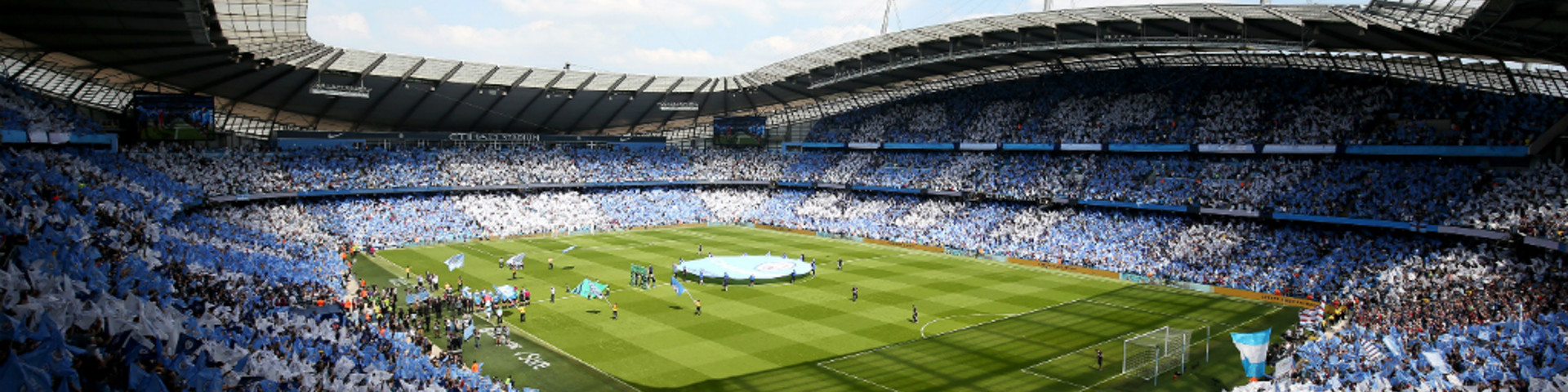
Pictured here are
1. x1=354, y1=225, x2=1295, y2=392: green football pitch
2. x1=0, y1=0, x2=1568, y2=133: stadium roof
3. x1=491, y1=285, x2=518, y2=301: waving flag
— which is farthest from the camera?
x1=491, y1=285, x2=518, y2=301: waving flag

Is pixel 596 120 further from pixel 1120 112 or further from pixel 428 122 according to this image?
pixel 1120 112

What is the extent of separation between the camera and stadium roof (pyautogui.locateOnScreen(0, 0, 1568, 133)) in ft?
93.8

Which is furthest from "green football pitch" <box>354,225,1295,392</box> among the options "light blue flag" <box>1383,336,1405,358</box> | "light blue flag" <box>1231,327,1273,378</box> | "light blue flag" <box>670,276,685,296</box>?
"light blue flag" <box>1383,336,1405,358</box>

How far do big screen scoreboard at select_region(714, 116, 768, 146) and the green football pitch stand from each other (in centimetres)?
2563

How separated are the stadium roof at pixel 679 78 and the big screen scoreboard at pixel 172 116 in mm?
1080

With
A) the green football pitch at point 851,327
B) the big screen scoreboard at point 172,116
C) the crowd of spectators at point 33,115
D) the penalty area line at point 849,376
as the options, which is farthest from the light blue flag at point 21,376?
the big screen scoreboard at point 172,116

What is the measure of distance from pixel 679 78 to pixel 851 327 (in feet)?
110

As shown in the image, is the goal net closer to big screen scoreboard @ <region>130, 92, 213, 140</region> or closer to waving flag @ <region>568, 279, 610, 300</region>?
waving flag @ <region>568, 279, 610, 300</region>

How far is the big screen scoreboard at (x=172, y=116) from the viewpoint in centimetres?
4434

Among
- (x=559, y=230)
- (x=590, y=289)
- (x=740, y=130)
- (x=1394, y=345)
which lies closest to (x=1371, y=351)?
(x=1394, y=345)

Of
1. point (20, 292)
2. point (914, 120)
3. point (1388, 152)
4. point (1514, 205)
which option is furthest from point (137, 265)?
point (914, 120)

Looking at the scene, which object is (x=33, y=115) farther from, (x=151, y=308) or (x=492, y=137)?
(x=492, y=137)

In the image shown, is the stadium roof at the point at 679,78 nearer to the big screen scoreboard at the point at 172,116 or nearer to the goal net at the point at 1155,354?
the big screen scoreboard at the point at 172,116

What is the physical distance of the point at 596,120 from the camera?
6862 centimetres
